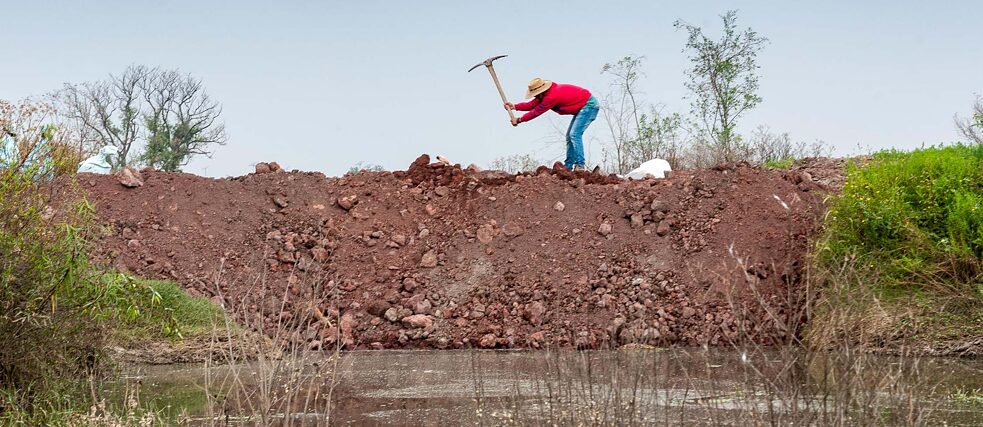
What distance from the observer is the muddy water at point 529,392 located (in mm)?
5078

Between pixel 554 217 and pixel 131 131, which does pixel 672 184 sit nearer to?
pixel 554 217

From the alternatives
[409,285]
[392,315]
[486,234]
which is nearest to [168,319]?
[392,315]

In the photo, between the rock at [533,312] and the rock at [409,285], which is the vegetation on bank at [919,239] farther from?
the rock at [409,285]

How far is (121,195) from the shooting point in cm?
1695

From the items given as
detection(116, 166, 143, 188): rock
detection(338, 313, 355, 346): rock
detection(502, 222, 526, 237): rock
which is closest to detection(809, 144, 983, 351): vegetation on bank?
detection(502, 222, 526, 237): rock

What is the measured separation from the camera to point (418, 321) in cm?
1317

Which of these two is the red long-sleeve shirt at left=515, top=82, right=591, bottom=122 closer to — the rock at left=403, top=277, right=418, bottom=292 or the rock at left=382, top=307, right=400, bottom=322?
the rock at left=403, top=277, right=418, bottom=292

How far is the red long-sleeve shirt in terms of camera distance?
16672 mm

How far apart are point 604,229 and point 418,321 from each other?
11.1 feet

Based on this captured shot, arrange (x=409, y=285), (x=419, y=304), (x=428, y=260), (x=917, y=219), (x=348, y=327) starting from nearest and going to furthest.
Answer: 1. (x=917, y=219)
2. (x=348, y=327)
3. (x=419, y=304)
4. (x=409, y=285)
5. (x=428, y=260)

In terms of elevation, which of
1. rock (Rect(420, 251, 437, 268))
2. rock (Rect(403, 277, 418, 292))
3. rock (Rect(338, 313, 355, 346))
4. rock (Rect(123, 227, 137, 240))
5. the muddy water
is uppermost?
rock (Rect(123, 227, 137, 240))

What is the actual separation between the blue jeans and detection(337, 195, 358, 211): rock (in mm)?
3831

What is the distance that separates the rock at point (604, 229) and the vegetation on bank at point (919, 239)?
10.4 ft

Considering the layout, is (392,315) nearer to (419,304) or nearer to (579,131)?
(419,304)
